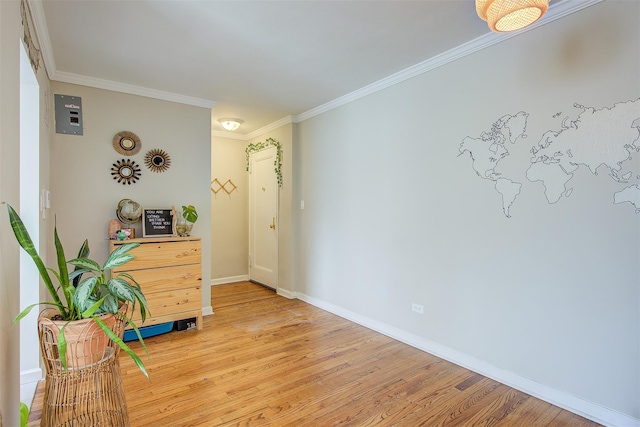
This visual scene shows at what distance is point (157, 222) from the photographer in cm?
336

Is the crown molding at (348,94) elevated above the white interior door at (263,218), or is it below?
above

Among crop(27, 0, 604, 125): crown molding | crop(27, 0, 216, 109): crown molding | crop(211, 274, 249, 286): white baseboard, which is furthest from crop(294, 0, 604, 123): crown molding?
crop(211, 274, 249, 286): white baseboard

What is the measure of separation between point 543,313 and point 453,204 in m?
0.96

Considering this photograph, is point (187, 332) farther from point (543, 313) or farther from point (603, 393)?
point (603, 393)

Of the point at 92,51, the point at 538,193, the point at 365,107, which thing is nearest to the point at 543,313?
the point at 538,193

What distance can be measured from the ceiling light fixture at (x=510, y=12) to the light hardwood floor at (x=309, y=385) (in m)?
2.15

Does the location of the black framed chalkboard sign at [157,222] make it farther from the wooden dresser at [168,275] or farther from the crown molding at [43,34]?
the crown molding at [43,34]

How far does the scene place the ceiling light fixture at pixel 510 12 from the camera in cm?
152

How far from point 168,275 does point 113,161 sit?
4.07 ft

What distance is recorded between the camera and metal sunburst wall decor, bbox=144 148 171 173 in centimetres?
343

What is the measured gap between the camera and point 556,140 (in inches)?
82.4

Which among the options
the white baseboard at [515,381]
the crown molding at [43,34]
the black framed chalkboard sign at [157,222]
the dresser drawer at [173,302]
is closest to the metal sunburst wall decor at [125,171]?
the black framed chalkboard sign at [157,222]

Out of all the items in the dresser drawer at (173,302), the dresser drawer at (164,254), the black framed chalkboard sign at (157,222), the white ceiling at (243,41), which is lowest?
the dresser drawer at (173,302)

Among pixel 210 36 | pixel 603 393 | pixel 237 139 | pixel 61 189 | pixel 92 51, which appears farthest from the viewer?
pixel 237 139
